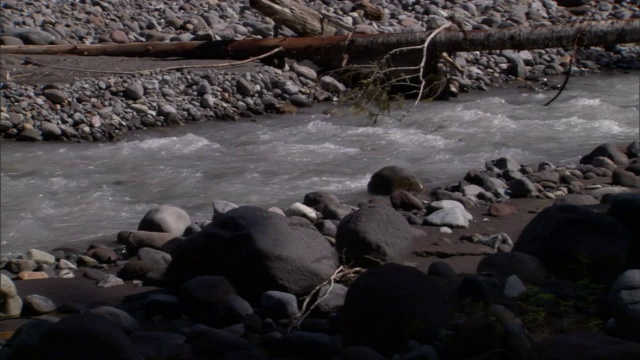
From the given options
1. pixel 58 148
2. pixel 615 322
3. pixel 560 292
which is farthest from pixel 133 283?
pixel 58 148

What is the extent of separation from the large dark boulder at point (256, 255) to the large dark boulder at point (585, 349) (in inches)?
65.7

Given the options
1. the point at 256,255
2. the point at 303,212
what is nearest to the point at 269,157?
the point at 303,212

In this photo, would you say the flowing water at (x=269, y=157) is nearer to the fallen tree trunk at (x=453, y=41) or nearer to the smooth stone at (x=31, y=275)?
the smooth stone at (x=31, y=275)

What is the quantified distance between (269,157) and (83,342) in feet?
20.6

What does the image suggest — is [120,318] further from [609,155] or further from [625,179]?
[609,155]

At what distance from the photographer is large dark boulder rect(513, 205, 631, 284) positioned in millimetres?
4684

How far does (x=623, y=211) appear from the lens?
194 inches

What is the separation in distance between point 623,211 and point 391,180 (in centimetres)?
331

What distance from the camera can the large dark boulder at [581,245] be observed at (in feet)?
15.4

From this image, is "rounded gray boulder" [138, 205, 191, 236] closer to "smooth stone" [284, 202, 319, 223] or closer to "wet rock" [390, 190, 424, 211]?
"smooth stone" [284, 202, 319, 223]

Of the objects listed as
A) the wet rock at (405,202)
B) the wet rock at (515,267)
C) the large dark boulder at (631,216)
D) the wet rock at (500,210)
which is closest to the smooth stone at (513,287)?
the wet rock at (515,267)

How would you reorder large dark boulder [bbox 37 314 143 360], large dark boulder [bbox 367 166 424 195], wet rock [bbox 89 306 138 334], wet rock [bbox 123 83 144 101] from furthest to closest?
wet rock [bbox 123 83 144 101]
large dark boulder [bbox 367 166 424 195]
wet rock [bbox 89 306 138 334]
large dark boulder [bbox 37 314 143 360]

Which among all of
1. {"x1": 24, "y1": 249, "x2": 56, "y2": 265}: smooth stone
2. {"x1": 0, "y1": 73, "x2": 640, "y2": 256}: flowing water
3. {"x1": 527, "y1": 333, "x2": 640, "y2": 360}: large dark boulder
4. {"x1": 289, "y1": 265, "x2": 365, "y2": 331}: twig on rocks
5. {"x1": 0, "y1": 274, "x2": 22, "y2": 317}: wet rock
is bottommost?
{"x1": 0, "y1": 73, "x2": 640, "y2": 256}: flowing water

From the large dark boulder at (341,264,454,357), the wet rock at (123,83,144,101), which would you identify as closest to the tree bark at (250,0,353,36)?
the wet rock at (123,83,144,101)
